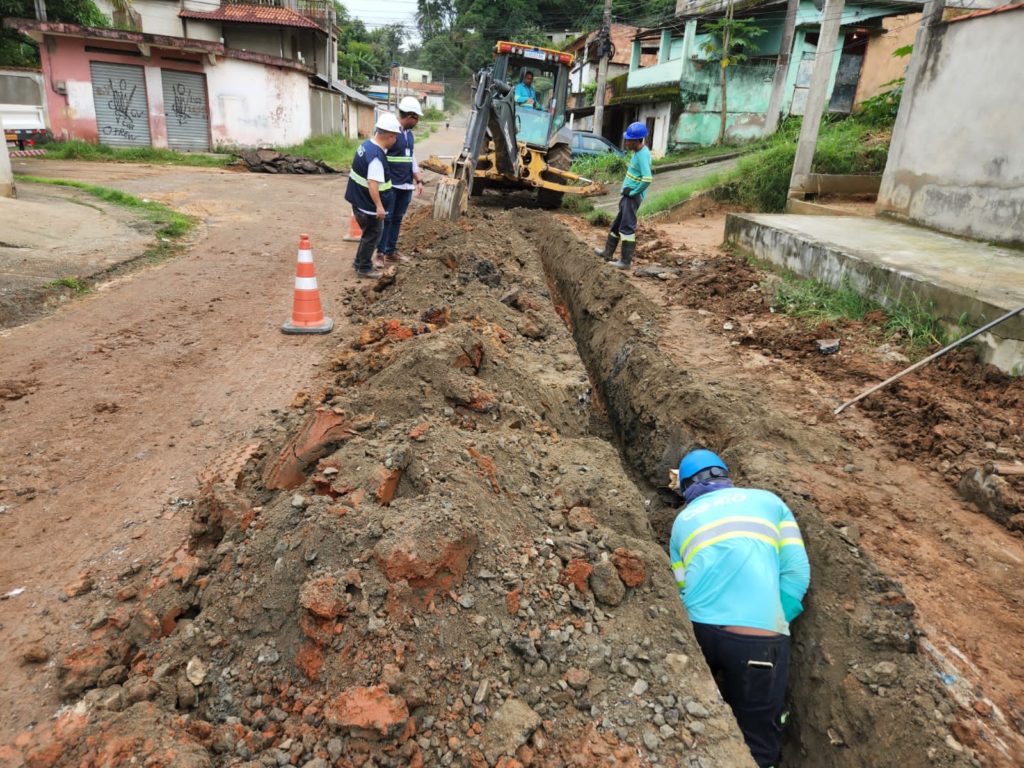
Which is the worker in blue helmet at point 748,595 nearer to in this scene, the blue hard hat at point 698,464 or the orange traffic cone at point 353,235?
the blue hard hat at point 698,464

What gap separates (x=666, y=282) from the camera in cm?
823

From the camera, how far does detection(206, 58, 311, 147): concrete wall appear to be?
71.5ft

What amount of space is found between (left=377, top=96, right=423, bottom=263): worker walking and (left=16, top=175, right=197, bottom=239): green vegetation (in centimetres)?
304

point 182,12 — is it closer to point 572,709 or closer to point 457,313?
point 457,313

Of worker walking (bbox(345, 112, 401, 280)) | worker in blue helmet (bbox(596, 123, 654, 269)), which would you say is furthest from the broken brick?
worker in blue helmet (bbox(596, 123, 654, 269))

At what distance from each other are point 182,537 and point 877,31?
80.6ft

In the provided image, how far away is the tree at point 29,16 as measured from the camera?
2022 cm

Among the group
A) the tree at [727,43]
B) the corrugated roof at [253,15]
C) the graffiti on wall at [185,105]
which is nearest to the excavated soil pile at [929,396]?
the tree at [727,43]

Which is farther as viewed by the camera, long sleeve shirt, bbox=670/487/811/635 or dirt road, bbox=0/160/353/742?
long sleeve shirt, bbox=670/487/811/635

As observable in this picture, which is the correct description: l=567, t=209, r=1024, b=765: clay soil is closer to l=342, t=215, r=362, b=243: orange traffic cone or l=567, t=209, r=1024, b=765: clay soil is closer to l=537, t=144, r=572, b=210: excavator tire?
l=342, t=215, r=362, b=243: orange traffic cone

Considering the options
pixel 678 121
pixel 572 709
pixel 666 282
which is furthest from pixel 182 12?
pixel 572 709

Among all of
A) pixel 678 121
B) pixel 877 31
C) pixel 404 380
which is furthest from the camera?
pixel 678 121

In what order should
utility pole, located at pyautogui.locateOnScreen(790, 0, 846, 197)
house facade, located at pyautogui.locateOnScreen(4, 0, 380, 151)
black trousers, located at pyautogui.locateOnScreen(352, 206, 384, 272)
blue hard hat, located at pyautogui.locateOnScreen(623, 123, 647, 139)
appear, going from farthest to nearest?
1. house facade, located at pyautogui.locateOnScreen(4, 0, 380, 151)
2. utility pole, located at pyautogui.locateOnScreen(790, 0, 846, 197)
3. blue hard hat, located at pyautogui.locateOnScreen(623, 123, 647, 139)
4. black trousers, located at pyautogui.locateOnScreen(352, 206, 384, 272)

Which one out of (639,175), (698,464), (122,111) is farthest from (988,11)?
(122,111)
